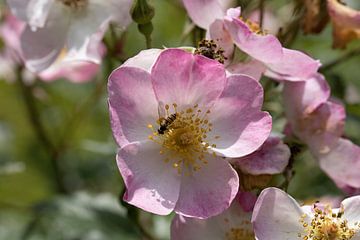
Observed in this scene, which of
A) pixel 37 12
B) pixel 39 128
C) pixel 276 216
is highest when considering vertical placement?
pixel 37 12

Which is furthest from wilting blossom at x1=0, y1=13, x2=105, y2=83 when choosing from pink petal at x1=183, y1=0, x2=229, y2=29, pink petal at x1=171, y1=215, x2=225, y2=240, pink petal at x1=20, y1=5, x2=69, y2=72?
pink petal at x1=171, y1=215, x2=225, y2=240

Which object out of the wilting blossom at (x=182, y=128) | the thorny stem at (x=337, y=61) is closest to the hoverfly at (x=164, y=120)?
the wilting blossom at (x=182, y=128)

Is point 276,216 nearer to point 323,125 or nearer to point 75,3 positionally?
point 323,125

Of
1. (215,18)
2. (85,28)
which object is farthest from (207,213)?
(85,28)

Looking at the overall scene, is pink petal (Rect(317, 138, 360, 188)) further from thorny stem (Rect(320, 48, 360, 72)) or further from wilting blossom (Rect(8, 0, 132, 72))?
wilting blossom (Rect(8, 0, 132, 72))

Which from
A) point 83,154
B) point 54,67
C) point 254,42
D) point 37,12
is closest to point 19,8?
point 37,12

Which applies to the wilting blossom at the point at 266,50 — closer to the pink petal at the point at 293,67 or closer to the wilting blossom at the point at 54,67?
the pink petal at the point at 293,67

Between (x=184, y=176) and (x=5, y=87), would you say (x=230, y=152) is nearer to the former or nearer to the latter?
(x=184, y=176)
